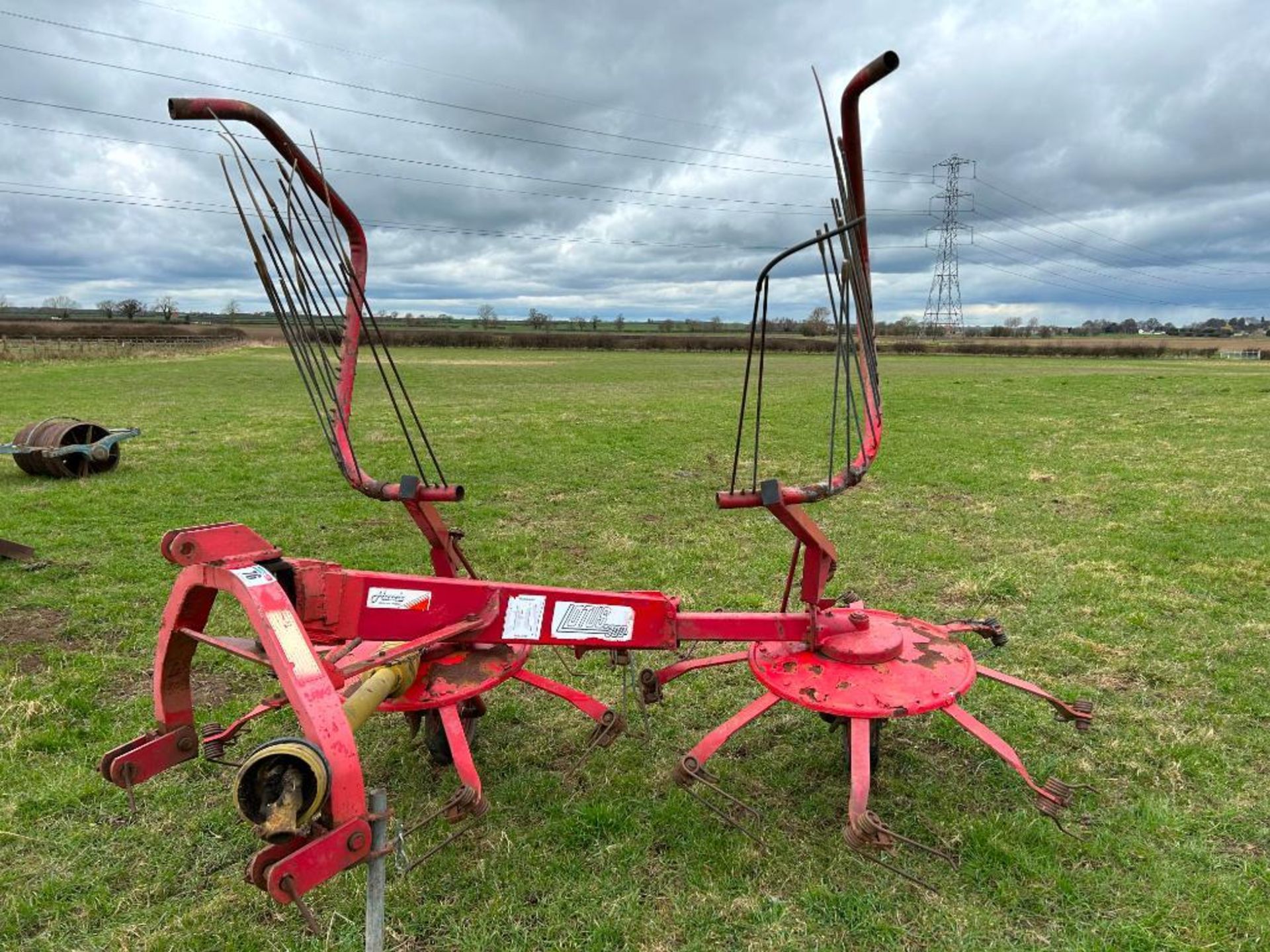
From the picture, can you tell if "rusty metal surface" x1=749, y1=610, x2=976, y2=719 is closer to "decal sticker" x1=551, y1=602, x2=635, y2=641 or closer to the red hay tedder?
the red hay tedder

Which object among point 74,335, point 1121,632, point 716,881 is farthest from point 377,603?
point 74,335

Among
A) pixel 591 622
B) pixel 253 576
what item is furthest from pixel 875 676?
pixel 253 576

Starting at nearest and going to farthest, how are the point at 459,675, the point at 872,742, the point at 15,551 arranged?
the point at 459,675, the point at 872,742, the point at 15,551

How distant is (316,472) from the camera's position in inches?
446

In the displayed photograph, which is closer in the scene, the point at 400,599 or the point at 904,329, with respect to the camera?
the point at 400,599

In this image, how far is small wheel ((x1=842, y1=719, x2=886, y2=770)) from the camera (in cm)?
Answer: 361

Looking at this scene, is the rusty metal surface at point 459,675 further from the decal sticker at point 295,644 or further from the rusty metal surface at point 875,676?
the rusty metal surface at point 875,676

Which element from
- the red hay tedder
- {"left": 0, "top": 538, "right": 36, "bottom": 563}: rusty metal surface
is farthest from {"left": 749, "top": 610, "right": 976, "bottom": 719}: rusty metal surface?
{"left": 0, "top": 538, "right": 36, "bottom": 563}: rusty metal surface

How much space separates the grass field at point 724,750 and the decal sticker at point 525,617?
910 mm

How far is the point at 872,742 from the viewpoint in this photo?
11.9 feet

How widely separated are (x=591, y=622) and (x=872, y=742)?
1512 millimetres

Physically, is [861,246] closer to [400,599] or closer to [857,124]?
[857,124]

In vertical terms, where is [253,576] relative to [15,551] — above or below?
above

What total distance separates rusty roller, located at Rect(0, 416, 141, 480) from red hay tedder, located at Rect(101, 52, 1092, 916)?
870 cm
